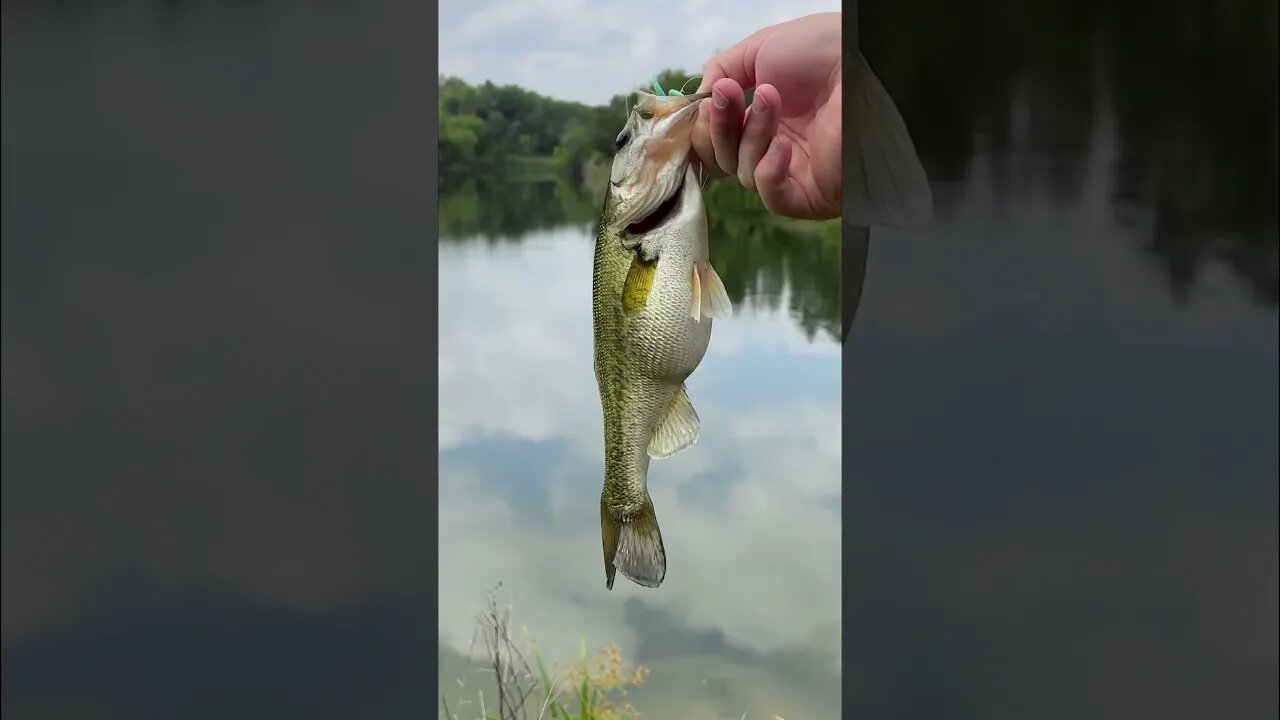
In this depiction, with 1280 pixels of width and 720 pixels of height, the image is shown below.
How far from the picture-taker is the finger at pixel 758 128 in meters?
1.24

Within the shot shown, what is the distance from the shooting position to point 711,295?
4.35ft

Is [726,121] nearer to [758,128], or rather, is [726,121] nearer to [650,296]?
[758,128]

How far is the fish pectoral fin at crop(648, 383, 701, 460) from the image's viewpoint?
4.76 feet
